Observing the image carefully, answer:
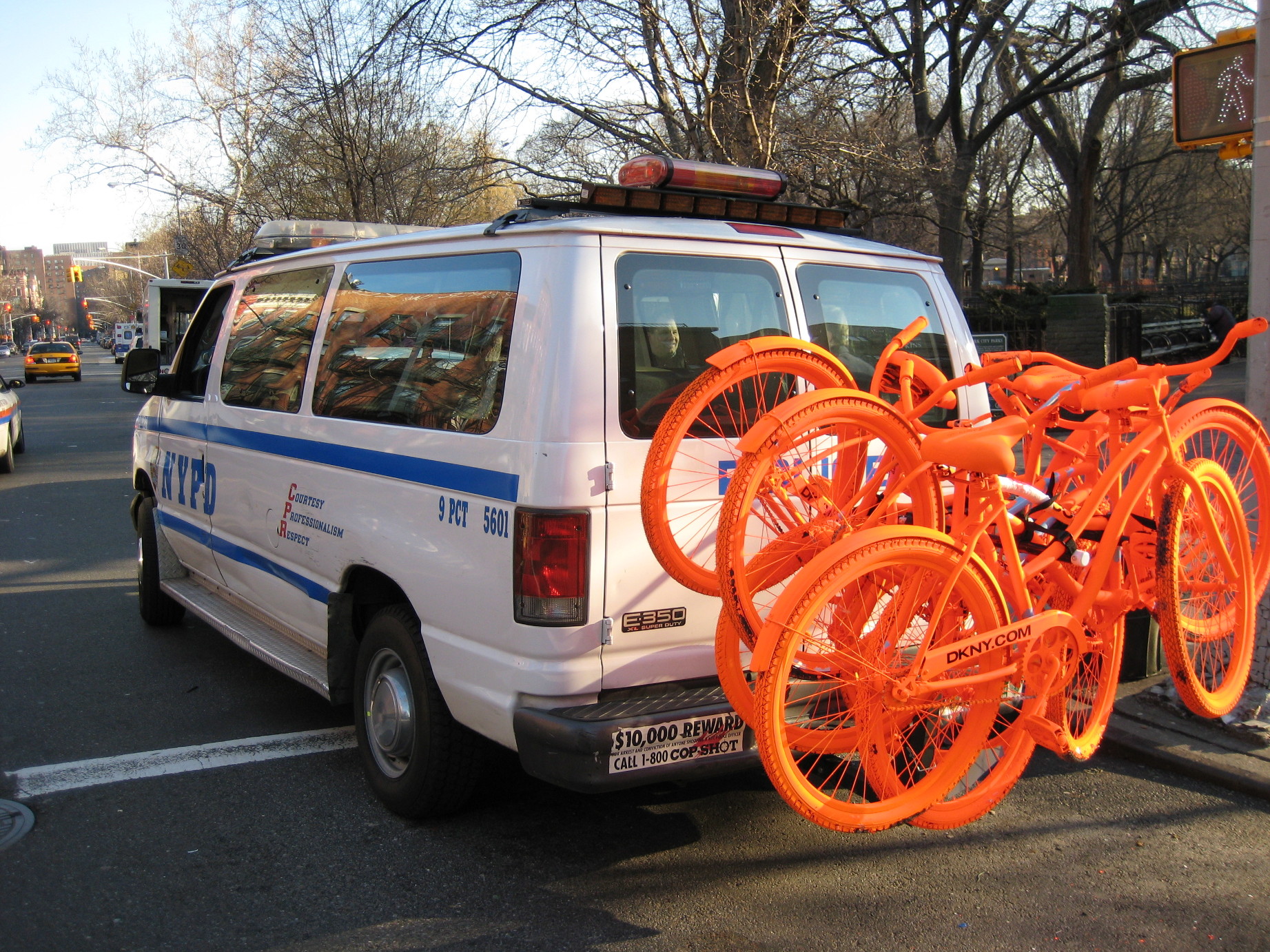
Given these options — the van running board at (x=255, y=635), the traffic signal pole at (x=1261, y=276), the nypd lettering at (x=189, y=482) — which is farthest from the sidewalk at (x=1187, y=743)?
the nypd lettering at (x=189, y=482)

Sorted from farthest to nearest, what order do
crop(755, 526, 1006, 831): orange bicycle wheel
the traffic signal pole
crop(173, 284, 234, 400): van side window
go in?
crop(173, 284, 234, 400): van side window < the traffic signal pole < crop(755, 526, 1006, 831): orange bicycle wheel

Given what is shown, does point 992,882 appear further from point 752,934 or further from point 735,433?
point 735,433

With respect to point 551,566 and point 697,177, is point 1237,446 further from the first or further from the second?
point 551,566

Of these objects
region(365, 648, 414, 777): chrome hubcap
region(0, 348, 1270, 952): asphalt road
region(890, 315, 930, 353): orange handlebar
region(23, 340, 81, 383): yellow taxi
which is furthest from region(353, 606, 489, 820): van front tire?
region(23, 340, 81, 383): yellow taxi

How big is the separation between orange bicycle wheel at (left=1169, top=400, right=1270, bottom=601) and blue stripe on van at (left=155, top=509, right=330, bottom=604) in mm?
3284

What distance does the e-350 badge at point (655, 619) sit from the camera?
3.40 metres

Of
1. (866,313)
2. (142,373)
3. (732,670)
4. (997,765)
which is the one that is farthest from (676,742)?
(142,373)

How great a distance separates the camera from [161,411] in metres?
6.30

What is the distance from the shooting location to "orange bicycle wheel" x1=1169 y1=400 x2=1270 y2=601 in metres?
3.84

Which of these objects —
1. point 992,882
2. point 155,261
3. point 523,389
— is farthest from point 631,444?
point 155,261

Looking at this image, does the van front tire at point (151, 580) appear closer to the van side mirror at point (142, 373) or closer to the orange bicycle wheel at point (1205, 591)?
the van side mirror at point (142, 373)

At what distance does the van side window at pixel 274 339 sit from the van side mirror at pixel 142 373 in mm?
996

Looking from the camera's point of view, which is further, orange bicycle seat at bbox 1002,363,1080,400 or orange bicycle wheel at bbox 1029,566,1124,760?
orange bicycle seat at bbox 1002,363,1080,400

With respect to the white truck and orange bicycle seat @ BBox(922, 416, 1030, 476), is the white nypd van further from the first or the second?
the white truck
